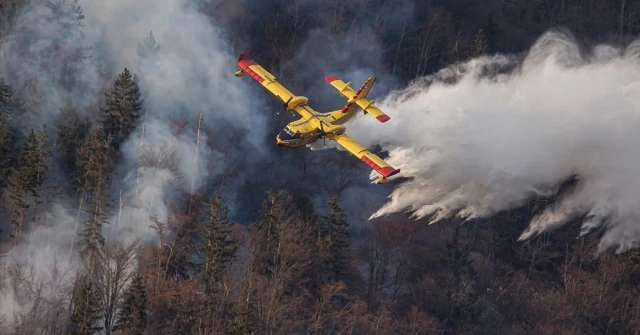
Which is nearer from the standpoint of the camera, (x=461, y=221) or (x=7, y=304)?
(x=7, y=304)

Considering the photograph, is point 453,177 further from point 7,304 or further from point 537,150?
point 7,304

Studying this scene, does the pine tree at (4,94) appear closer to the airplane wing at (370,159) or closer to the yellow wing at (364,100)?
the yellow wing at (364,100)

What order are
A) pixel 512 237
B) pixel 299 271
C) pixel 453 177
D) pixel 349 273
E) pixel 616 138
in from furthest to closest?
pixel 512 237
pixel 349 273
pixel 299 271
pixel 453 177
pixel 616 138

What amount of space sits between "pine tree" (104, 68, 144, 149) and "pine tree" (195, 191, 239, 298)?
743 centimetres

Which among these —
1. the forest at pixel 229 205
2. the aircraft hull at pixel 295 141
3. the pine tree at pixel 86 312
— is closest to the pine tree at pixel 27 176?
the forest at pixel 229 205

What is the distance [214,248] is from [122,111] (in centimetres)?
1003

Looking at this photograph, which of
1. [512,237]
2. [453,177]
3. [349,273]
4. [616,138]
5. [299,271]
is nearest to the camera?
[616,138]

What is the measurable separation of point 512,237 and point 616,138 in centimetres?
1916

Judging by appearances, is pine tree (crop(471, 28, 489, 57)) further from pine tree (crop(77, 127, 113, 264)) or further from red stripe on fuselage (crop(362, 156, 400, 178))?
pine tree (crop(77, 127, 113, 264))

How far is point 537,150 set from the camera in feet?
202

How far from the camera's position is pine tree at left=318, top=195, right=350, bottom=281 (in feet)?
230

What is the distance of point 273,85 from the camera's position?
6569 cm

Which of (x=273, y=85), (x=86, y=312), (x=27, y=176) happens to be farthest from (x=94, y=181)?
(x=273, y=85)

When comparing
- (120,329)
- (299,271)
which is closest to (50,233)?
(120,329)
